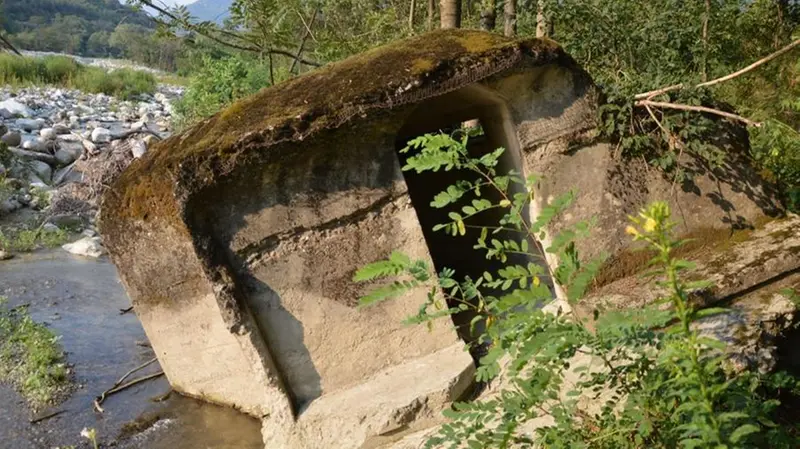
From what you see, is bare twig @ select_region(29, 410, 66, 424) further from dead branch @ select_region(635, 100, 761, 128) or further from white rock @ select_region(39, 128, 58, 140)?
white rock @ select_region(39, 128, 58, 140)

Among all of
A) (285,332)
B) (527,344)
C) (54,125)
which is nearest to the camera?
(527,344)

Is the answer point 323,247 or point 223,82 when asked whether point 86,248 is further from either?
point 323,247

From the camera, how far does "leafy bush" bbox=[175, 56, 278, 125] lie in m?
11.0

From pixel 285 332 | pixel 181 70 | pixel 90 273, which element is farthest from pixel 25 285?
pixel 181 70

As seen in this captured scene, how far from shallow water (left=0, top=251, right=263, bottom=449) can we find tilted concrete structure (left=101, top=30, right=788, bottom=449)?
19.7 inches

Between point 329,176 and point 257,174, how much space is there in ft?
1.35

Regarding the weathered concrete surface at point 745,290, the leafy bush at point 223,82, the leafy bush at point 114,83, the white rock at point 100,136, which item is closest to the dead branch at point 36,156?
the white rock at point 100,136

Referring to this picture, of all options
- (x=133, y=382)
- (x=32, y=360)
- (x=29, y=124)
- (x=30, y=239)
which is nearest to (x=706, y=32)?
(x=133, y=382)

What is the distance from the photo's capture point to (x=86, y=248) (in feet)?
31.2

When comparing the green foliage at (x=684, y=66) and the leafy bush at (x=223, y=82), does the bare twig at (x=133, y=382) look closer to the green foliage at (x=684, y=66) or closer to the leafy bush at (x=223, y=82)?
the green foliage at (x=684, y=66)

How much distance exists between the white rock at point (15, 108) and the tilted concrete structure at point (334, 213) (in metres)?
13.4

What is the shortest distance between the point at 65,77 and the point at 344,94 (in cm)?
2369

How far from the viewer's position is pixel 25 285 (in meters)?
7.98

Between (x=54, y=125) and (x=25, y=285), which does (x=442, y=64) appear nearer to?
(x=25, y=285)
